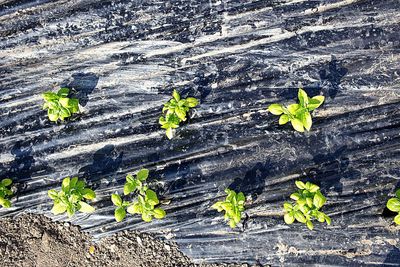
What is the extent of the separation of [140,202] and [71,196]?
0.49 m

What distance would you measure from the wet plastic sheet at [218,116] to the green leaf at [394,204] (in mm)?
230

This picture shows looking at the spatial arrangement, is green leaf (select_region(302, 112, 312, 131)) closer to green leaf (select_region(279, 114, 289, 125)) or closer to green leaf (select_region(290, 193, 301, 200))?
green leaf (select_region(279, 114, 289, 125))

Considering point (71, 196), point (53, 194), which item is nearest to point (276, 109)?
point (71, 196)

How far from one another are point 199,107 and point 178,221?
88cm

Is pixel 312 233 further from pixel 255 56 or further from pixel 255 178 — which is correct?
pixel 255 56

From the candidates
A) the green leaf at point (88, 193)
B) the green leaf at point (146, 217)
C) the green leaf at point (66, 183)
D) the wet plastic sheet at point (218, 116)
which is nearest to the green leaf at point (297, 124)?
the wet plastic sheet at point (218, 116)

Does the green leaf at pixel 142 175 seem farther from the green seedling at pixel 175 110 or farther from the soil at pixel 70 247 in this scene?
the soil at pixel 70 247

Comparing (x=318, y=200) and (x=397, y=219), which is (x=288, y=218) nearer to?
(x=318, y=200)

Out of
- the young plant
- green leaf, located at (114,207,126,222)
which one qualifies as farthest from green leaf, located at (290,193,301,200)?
green leaf, located at (114,207,126,222)

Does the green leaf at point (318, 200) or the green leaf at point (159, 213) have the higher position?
the green leaf at point (159, 213)

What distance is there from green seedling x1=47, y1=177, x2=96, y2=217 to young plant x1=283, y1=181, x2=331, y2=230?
1429mm

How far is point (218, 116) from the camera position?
334cm

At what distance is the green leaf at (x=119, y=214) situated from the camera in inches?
124

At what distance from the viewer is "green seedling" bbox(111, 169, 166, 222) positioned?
3115 millimetres
